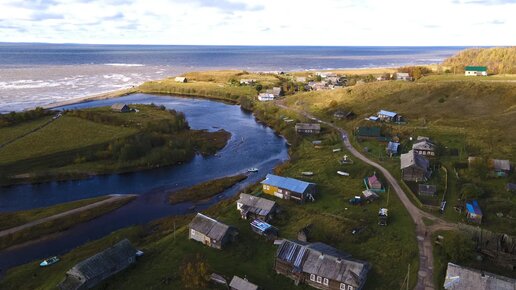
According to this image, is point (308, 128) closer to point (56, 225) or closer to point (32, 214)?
point (56, 225)

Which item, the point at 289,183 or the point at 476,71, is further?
the point at 476,71

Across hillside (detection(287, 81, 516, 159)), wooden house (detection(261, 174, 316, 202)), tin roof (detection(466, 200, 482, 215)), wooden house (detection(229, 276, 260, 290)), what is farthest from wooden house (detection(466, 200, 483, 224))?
wooden house (detection(229, 276, 260, 290))

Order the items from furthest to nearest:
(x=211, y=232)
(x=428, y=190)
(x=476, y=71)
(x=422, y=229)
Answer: (x=476, y=71), (x=428, y=190), (x=422, y=229), (x=211, y=232)

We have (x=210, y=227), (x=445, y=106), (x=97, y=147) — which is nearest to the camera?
(x=210, y=227)

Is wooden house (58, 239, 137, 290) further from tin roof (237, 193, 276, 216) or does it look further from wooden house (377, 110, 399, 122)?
wooden house (377, 110, 399, 122)

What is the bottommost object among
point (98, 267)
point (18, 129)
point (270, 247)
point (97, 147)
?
point (270, 247)

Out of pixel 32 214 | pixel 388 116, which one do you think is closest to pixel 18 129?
pixel 32 214

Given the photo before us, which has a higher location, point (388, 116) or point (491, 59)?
point (491, 59)

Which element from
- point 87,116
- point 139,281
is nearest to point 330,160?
point 139,281
